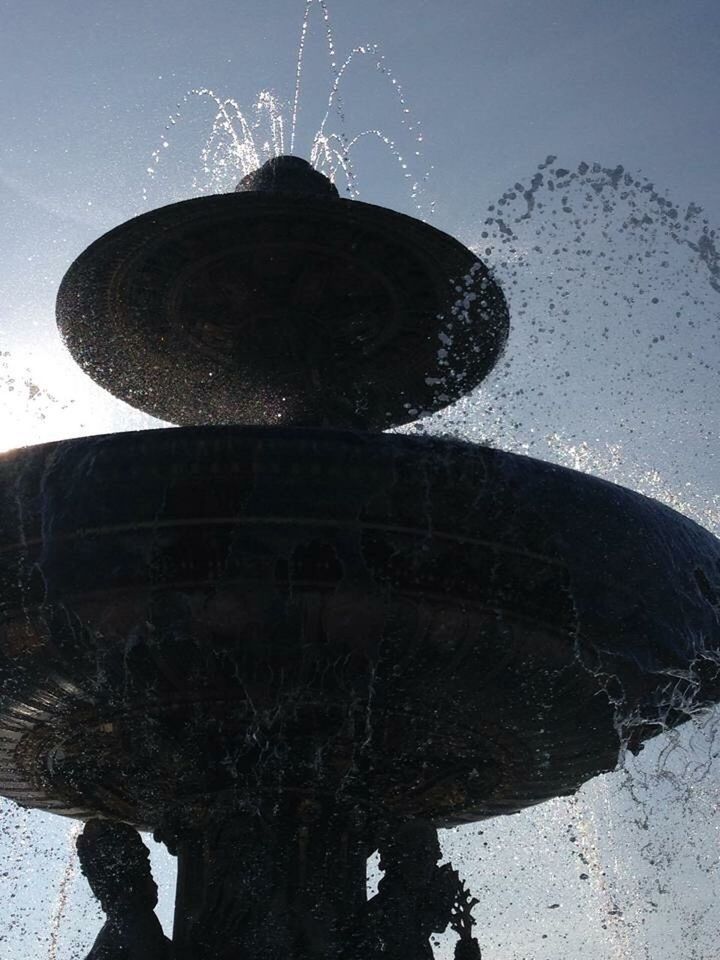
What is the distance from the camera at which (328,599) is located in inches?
242

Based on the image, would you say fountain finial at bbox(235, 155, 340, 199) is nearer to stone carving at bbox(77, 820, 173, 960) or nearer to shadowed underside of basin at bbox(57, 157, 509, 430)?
shadowed underside of basin at bbox(57, 157, 509, 430)

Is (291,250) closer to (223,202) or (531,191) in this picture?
(223,202)

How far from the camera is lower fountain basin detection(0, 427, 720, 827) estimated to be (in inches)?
241

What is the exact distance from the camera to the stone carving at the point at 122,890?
759cm

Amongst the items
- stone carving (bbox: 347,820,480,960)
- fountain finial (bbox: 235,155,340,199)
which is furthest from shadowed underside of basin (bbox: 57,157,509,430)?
stone carving (bbox: 347,820,480,960)

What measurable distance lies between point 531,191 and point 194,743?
3590mm

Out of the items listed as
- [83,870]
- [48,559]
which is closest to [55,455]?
[48,559]

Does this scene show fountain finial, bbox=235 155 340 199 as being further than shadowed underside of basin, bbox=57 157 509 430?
Yes

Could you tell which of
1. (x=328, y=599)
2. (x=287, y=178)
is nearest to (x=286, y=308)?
(x=287, y=178)

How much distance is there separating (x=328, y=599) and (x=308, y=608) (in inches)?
3.8

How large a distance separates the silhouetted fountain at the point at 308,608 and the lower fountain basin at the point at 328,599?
0.04ft

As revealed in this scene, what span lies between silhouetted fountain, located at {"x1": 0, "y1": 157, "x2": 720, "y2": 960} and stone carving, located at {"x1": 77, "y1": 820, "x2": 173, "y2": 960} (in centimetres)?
2

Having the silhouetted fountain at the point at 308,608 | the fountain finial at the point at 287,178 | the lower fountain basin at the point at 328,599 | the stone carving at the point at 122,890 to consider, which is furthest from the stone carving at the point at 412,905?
the fountain finial at the point at 287,178

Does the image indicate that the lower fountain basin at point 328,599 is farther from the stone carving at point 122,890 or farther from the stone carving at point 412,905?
the stone carving at point 122,890
